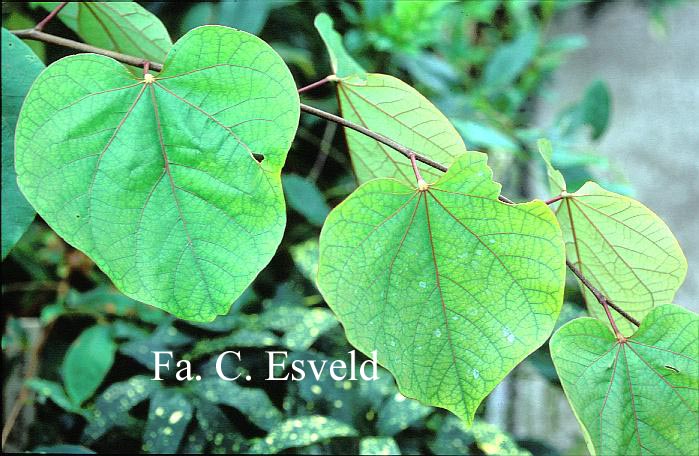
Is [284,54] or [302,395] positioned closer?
[302,395]

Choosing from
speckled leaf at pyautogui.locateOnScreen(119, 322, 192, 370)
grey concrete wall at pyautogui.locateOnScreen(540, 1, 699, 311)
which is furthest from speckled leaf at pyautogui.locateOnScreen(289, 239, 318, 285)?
grey concrete wall at pyautogui.locateOnScreen(540, 1, 699, 311)

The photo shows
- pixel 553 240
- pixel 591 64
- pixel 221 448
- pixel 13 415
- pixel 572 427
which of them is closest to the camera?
pixel 553 240

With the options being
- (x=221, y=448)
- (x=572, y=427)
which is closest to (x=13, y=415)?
(x=221, y=448)

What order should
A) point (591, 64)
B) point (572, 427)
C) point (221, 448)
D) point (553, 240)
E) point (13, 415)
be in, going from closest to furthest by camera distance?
point (553, 240) < point (221, 448) < point (13, 415) < point (572, 427) < point (591, 64)

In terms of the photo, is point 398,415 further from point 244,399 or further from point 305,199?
point 305,199

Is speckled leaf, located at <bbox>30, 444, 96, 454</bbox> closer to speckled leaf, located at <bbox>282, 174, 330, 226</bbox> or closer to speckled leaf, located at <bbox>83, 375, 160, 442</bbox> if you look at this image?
speckled leaf, located at <bbox>83, 375, 160, 442</bbox>

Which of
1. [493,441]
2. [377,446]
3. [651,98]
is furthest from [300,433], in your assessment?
[651,98]

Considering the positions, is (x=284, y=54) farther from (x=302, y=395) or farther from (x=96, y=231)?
(x=96, y=231)
